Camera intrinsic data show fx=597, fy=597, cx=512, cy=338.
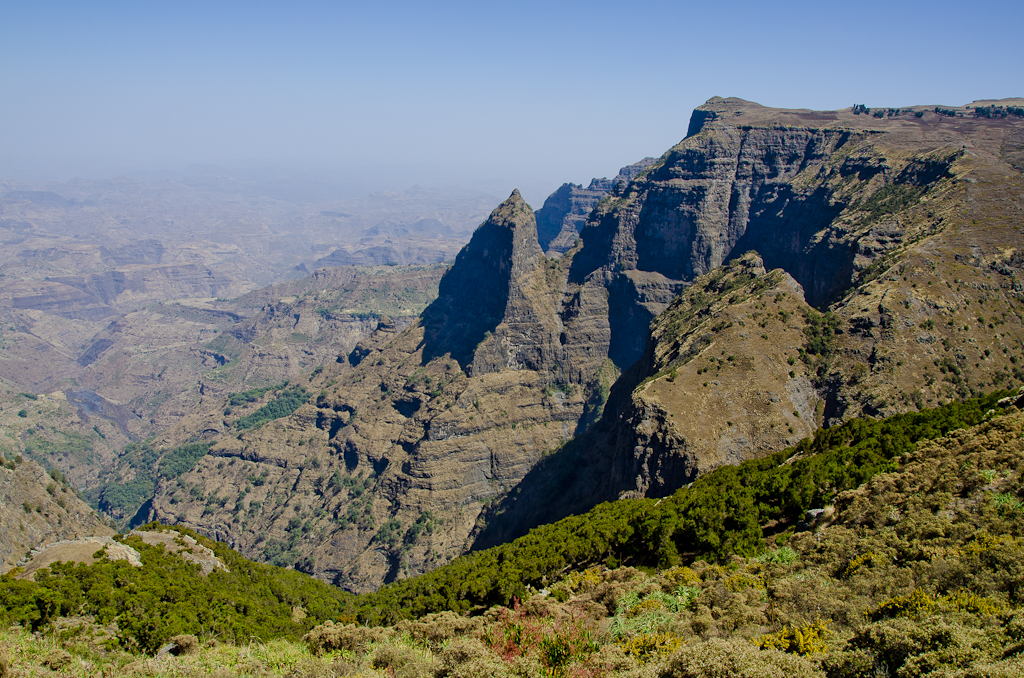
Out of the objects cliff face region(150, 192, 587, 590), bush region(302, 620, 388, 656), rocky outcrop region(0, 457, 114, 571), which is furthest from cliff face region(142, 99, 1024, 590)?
rocky outcrop region(0, 457, 114, 571)

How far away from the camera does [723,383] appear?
7688cm

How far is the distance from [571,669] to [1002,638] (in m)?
13.1

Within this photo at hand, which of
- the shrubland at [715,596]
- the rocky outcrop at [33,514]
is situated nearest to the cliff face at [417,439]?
the rocky outcrop at [33,514]

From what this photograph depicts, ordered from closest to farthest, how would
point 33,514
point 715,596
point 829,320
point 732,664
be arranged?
1. point 732,664
2. point 715,596
3. point 33,514
4. point 829,320

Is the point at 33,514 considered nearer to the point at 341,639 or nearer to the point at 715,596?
the point at 341,639

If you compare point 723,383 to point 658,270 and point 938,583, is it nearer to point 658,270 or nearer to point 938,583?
point 938,583

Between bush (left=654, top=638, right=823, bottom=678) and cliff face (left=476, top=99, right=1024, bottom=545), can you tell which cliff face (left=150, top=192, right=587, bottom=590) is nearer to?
cliff face (left=476, top=99, right=1024, bottom=545)

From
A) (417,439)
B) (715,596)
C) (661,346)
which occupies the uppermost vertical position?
(661,346)

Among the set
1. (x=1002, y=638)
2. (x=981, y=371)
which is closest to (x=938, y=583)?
(x=1002, y=638)

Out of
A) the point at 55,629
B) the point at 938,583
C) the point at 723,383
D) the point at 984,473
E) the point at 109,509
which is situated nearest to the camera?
the point at 938,583

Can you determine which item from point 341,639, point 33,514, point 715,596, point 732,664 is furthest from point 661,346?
point 33,514

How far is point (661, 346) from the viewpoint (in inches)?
3799

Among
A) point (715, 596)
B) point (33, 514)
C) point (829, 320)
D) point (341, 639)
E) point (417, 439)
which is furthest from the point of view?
point (417, 439)

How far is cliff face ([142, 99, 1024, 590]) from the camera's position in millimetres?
76062
